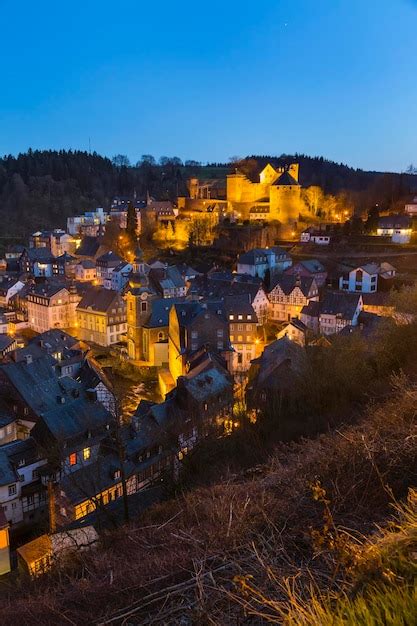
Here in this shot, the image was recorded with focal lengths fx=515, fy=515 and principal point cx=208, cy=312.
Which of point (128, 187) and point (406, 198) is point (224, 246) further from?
point (128, 187)

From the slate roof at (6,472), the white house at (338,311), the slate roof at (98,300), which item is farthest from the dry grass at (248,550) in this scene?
the slate roof at (98,300)

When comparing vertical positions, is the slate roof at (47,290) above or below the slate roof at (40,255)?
below

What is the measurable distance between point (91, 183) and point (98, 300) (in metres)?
68.6

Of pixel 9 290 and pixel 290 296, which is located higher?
pixel 290 296

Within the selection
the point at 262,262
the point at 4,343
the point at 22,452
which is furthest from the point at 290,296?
the point at 22,452

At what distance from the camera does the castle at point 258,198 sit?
64.5 m

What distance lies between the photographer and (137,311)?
3675 cm

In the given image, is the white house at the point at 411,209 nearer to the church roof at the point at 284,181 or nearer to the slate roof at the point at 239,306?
the church roof at the point at 284,181

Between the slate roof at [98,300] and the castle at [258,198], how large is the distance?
29090mm

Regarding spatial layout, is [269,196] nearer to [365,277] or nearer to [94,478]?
[365,277]

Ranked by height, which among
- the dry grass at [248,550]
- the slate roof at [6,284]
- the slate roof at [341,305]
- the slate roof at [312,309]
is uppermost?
the dry grass at [248,550]

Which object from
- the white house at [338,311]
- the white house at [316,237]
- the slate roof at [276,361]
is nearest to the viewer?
the slate roof at [276,361]

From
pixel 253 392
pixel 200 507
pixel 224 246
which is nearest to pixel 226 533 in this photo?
pixel 200 507

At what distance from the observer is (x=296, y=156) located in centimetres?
11944
